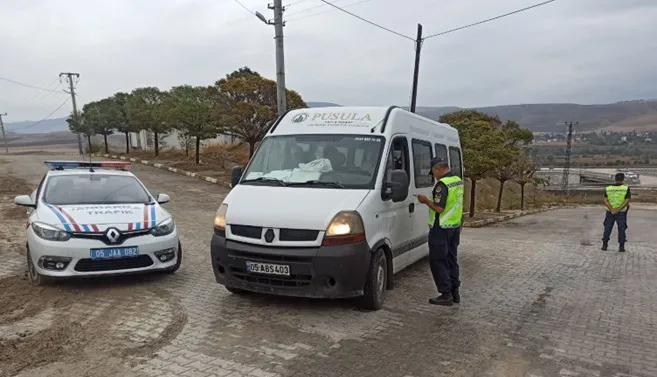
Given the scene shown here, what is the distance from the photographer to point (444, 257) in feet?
19.6

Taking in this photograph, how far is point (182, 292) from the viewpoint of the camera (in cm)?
630

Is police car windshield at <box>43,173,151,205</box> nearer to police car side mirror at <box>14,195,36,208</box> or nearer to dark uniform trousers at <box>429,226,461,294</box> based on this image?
Answer: police car side mirror at <box>14,195,36,208</box>

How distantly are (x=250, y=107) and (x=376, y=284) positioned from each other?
1643cm

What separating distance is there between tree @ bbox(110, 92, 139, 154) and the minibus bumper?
30029mm

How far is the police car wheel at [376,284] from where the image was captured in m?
5.49

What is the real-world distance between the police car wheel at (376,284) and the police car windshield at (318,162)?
85cm

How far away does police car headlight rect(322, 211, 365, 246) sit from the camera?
512cm

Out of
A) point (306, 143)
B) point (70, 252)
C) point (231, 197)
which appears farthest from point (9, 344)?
point (306, 143)

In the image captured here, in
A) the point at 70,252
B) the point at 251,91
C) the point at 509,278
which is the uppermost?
the point at 251,91

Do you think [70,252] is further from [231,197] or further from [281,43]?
[281,43]

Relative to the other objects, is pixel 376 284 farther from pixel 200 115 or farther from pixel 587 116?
pixel 587 116

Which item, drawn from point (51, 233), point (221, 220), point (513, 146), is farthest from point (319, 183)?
point (513, 146)

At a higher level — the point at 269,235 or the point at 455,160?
the point at 455,160

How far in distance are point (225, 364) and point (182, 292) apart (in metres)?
2.35
